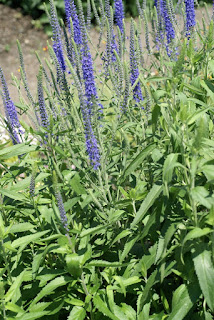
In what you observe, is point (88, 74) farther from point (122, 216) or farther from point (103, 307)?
point (103, 307)

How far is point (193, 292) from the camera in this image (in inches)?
94.5

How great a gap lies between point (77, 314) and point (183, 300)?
26.8 inches

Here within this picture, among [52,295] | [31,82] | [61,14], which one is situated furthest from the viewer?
[61,14]

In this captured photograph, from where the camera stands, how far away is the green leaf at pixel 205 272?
219 centimetres

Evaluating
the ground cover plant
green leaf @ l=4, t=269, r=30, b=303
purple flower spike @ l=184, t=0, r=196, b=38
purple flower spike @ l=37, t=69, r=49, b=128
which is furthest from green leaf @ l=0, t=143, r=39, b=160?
purple flower spike @ l=184, t=0, r=196, b=38

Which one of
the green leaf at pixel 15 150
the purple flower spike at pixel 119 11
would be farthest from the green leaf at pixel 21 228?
the purple flower spike at pixel 119 11

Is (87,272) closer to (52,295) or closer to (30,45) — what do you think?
(52,295)

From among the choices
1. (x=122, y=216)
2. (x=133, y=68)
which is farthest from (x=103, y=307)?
(x=133, y=68)

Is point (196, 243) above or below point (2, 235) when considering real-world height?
below

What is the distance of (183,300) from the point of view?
2375 mm

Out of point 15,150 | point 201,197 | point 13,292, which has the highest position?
point 15,150

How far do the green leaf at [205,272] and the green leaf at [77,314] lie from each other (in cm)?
80

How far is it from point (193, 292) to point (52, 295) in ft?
3.42

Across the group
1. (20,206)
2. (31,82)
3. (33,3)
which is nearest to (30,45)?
(33,3)
